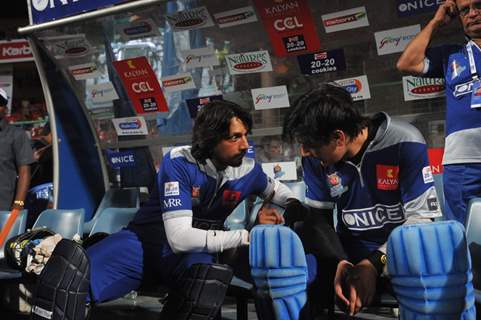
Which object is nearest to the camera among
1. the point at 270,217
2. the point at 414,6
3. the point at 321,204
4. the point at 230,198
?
the point at 321,204

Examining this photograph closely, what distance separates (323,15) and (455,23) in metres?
0.92

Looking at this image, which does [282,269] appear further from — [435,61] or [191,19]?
[191,19]

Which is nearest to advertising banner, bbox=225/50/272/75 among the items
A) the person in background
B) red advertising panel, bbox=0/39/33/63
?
the person in background

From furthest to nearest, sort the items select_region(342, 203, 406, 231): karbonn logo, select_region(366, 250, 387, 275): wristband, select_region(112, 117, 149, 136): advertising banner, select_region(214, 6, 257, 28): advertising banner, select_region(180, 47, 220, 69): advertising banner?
select_region(112, 117, 149, 136): advertising banner → select_region(180, 47, 220, 69): advertising banner → select_region(214, 6, 257, 28): advertising banner → select_region(342, 203, 406, 231): karbonn logo → select_region(366, 250, 387, 275): wristband

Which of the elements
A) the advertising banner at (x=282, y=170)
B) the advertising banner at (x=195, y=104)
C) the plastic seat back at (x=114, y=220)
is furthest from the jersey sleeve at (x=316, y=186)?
the advertising banner at (x=195, y=104)

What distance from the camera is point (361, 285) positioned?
1780 mm

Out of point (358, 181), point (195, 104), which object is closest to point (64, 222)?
point (195, 104)

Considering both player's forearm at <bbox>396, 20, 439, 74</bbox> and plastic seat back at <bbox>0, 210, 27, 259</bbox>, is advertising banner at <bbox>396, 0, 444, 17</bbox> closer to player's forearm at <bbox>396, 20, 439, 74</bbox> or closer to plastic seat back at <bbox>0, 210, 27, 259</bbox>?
player's forearm at <bbox>396, 20, 439, 74</bbox>

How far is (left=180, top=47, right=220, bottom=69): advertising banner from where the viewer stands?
4.75 meters

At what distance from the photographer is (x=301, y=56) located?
14.3 ft

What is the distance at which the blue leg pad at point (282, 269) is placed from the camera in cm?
172

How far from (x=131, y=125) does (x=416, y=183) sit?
3.84 metres

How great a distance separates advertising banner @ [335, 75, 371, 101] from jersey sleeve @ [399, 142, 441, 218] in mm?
2197

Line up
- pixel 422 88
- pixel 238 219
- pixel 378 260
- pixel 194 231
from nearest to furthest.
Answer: pixel 378 260 < pixel 194 231 < pixel 422 88 < pixel 238 219
